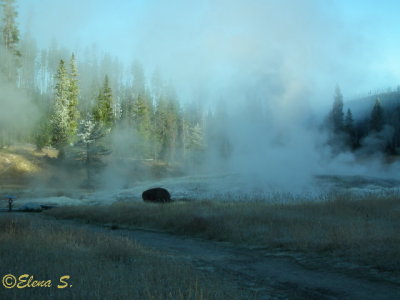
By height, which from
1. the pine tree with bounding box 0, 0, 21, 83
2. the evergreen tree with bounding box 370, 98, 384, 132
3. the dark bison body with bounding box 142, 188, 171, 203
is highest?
the pine tree with bounding box 0, 0, 21, 83

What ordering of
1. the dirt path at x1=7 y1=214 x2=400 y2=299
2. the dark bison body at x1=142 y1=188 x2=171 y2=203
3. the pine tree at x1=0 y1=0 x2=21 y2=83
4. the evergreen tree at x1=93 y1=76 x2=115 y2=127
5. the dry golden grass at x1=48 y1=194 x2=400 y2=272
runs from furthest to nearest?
the evergreen tree at x1=93 y1=76 x2=115 y2=127, the pine tree at x1=0 y1=0 x2=21 y2=83, the dark bison body at x1=142 y1=188 x2=171 y2=203, the dry golden grass at x1=48 y1=194 x2=400 y2=272, the dirt path at x1=7 y1=214 x2=400 y2=299

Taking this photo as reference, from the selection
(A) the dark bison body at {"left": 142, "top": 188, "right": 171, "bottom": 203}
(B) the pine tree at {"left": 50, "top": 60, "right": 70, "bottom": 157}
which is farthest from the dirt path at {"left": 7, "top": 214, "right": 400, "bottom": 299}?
(B) the pine tree at {"left": 50, "top": 60, "right": 70, "bottom": 157}

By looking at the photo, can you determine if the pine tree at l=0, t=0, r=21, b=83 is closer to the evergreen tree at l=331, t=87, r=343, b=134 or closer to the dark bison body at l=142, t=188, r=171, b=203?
the dark bison body at l=142, t=188, r=171, b=203

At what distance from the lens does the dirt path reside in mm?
8484

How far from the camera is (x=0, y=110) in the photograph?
47094 mm


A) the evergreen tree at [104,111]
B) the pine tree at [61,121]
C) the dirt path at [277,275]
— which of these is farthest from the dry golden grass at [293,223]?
the evergreen tree at [104,111]

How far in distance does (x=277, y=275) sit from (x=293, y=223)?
6891 mm

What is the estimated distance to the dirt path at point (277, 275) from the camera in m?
8.48

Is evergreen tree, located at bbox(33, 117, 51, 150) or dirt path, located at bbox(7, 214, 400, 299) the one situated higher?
evergreen tree, located at bbox(33, 117, 51, 150)

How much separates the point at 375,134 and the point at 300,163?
4597 centimetres

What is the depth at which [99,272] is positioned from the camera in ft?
26.5

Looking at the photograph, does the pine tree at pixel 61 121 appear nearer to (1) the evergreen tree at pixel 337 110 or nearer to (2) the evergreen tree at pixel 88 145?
(2) the evergreen tree at pixel 88 145

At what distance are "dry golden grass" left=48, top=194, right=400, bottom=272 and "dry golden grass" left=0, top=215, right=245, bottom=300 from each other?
5311 millimetres

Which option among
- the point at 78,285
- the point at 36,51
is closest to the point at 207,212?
the point at 78,285
